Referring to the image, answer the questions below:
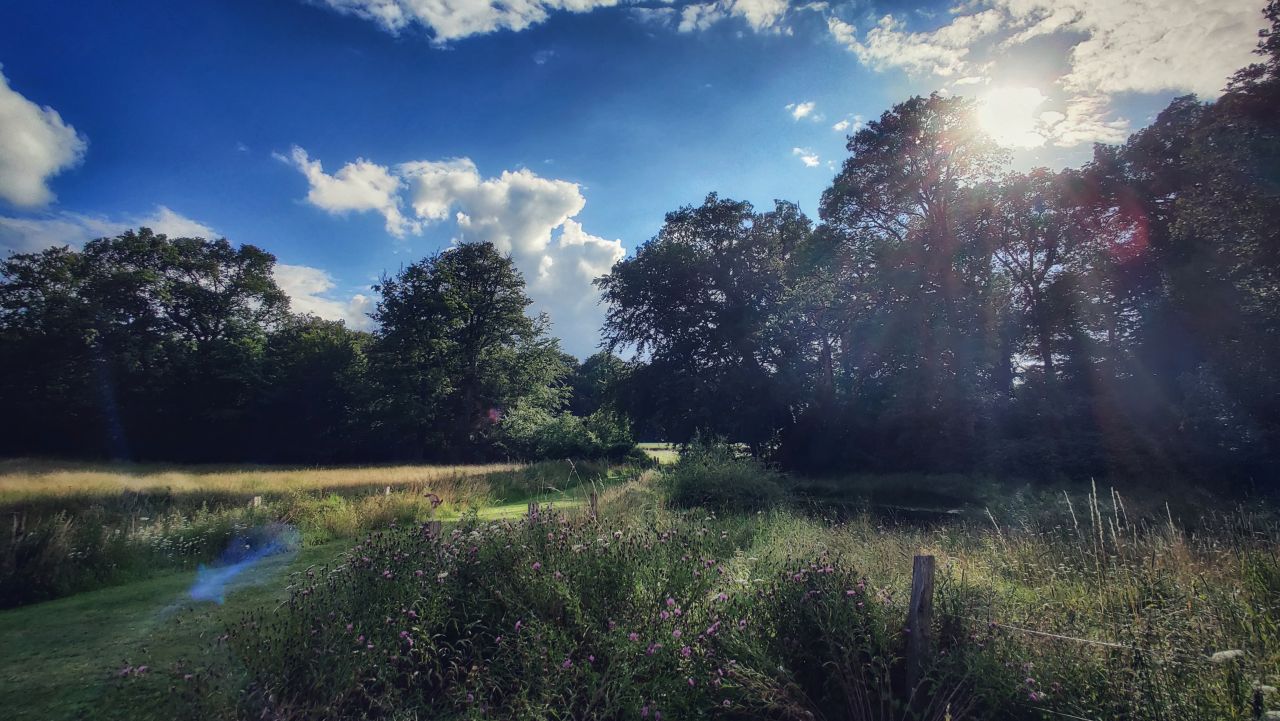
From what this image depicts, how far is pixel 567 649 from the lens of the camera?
3.38m

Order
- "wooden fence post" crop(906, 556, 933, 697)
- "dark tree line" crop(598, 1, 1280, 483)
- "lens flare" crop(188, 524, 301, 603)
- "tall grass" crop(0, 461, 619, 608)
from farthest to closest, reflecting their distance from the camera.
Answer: "dark tree line" crop(598, 1, 1280, 483) < "tall grass" crop(0, 461, 619, 608) < "lens flare" crop(188, 524, 301, 603) < "wooden fence post" crop(906, 556, 933, 697)

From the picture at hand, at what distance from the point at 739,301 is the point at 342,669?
24685 millimetres

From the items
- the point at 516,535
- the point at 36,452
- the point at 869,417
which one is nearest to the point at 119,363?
the point at 36,452

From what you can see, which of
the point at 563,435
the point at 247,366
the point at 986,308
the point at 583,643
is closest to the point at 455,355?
the point at 563,435

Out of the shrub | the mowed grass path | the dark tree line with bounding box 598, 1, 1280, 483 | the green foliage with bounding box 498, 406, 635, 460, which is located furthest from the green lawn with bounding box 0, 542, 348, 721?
the green foliage with bounding box 498, 406, 635, 460

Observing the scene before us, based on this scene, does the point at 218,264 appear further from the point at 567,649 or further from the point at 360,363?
the point at 567,649

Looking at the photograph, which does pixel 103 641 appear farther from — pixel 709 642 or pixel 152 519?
pixel 152 519

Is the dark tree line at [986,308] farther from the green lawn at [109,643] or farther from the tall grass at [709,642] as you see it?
the green lawn at [109,643]

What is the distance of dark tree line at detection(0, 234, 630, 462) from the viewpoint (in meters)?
27.2

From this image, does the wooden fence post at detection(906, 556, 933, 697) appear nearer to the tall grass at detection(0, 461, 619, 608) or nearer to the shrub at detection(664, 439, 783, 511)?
the tall grass at detection(0, 461, 619, 608)

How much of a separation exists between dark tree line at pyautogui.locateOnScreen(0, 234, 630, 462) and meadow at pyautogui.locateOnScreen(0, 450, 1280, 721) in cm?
2424

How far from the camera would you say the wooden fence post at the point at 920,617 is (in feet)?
10.6

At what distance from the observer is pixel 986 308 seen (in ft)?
63.3

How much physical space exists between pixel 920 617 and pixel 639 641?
5.99ft
